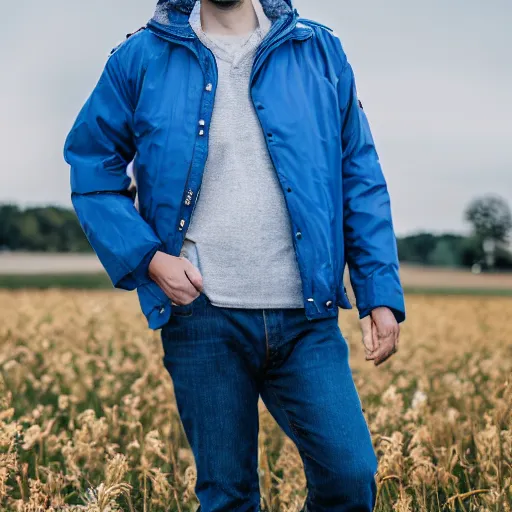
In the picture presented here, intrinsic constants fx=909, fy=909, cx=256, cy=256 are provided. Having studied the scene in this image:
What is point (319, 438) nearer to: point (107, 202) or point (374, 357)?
point (374, 357)

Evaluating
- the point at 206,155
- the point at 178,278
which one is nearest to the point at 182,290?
the point at 178,278

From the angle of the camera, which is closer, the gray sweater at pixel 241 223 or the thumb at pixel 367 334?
the gray sweater at pixel 241 223

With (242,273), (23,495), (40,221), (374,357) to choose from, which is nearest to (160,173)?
(242,273)

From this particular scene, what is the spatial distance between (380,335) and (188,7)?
4.46 ft

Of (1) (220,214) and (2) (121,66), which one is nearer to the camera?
(1) (220,214)

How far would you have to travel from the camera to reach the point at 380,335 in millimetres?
3131

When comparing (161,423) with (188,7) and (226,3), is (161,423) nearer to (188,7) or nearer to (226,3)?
(188,7)

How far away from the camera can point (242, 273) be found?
9.69ft

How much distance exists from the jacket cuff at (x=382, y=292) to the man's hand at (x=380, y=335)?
0.10 ft

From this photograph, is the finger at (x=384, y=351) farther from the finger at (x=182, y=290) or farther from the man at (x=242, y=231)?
the finger at (x=182, y=290)

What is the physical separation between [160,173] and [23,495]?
5.50 feet

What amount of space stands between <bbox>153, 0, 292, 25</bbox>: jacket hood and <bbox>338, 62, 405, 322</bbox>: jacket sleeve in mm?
308

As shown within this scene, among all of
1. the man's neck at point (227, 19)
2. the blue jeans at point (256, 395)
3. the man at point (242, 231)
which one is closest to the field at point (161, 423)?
the blue jeans at point (256, 395)

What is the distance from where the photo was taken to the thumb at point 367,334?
311cm
